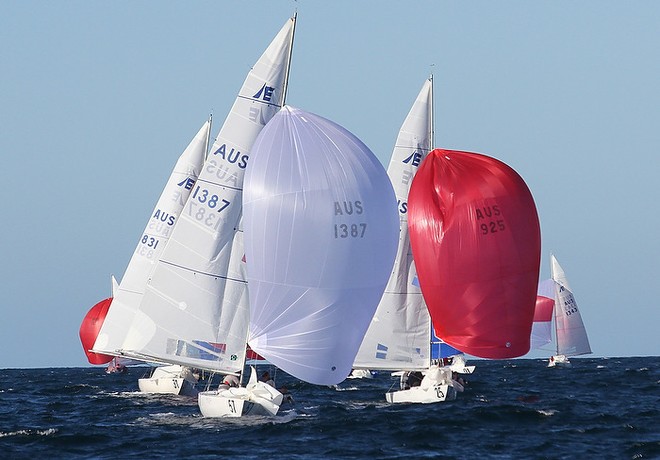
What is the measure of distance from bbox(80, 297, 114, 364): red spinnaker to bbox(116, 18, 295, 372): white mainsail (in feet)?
83.9

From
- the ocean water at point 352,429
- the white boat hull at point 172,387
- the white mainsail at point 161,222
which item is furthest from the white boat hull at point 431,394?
the white mainsail at point 161,222

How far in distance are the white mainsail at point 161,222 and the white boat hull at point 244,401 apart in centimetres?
1259

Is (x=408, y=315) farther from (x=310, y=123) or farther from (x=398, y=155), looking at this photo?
(x=310, y=123)

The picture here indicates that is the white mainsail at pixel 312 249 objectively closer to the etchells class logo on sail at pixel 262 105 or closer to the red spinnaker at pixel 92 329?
the etchells class logo on sail at pixel 262 105

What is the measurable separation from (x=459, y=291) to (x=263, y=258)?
8.94m

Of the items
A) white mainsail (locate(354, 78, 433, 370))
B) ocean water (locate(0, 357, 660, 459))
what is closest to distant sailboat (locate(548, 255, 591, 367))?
ocean water (locate(0, 357, 660, 459))

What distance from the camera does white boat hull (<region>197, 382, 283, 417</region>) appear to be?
94.3ft

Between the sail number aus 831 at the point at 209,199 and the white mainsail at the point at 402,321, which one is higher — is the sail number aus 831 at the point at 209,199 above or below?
above

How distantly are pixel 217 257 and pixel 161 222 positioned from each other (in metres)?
12.8

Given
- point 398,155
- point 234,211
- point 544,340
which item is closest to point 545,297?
point 544,340

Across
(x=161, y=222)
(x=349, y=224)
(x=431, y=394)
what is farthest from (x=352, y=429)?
(x=161, y=222)

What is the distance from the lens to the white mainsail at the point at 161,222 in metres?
41.8

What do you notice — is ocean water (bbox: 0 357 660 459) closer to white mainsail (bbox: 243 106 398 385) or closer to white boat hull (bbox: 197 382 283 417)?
white boat hull (bbox: 197 382 283 417)

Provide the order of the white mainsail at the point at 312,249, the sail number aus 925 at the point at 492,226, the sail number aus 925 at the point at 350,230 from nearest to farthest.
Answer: the white mainsail at the point at 312,249 < the sail number aus 925 at the point at 350,230 < the sail number aus 925 at the point at 492,226
